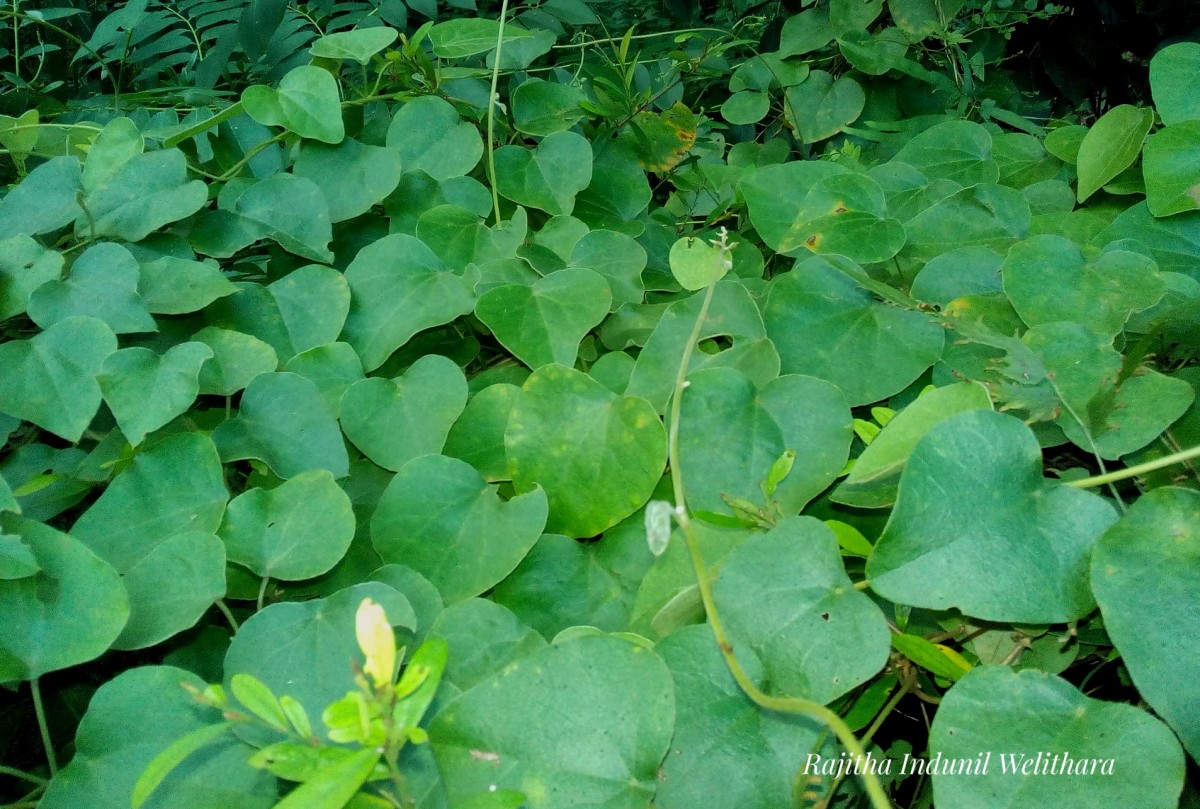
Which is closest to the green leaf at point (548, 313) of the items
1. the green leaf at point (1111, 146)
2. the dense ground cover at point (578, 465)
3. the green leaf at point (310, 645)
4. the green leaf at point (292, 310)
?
the dense ground cover at point (578, 465)

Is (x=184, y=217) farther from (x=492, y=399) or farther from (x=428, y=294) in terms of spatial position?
(x=492, y=399)

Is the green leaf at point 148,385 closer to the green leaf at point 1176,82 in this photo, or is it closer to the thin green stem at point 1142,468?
the thin green stem at point 1142,468

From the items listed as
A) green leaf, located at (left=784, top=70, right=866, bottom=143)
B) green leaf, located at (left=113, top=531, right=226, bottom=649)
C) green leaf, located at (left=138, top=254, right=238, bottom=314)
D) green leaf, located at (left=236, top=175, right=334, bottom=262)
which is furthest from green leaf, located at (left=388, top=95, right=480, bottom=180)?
green leaf, located at (left=784, top=70, right=866, bottom=143)

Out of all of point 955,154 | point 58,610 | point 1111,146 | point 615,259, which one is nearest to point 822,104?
point 955,154

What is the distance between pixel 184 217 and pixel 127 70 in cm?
150

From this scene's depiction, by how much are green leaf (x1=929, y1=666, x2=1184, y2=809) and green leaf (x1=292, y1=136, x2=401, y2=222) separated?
0.59 meters

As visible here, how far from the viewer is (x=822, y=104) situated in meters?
1.07

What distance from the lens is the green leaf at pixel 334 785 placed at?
0.29m

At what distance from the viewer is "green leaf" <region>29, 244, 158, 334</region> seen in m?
0.55

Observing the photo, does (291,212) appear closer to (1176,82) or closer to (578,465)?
(578,465)

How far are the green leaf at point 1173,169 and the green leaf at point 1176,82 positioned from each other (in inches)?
1.6

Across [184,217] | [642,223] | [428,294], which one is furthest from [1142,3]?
[184,217]

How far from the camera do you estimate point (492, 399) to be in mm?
545

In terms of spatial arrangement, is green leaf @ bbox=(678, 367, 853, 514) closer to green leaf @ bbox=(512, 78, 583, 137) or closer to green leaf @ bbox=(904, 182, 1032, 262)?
green leaf @ bbox=(904, 182, 1032, 262)
